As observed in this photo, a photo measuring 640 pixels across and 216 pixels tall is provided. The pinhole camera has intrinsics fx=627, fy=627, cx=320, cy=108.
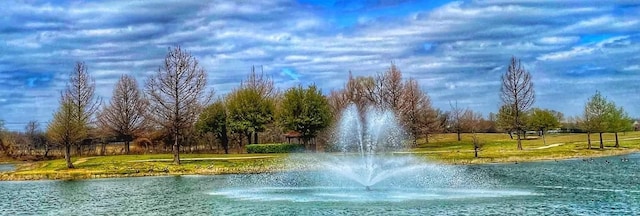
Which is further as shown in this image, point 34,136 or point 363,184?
point 34,136

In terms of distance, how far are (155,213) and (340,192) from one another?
11660 millimetres

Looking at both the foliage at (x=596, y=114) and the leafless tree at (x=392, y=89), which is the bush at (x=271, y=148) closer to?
the leafless tree at (x=392, y=89)

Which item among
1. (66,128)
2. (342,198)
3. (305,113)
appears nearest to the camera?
(342,198)

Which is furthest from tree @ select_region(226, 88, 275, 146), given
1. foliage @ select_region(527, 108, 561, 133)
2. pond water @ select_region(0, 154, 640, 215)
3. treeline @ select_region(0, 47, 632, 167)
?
foliage @ select_region(527, 108, 561, 133)

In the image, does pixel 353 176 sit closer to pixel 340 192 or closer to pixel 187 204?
pixel 340 192

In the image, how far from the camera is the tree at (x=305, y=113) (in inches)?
3342

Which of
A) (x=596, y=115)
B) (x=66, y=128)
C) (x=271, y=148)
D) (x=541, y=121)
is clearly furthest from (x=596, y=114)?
(x=66, y=128)

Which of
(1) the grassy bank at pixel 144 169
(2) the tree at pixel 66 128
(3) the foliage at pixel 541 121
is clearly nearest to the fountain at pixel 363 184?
(1) the grassy bank at pixel 144 169

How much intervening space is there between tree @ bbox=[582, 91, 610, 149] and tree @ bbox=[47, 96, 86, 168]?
213 feet

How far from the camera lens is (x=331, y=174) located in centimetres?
5228

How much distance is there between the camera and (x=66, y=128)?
64.2 metres

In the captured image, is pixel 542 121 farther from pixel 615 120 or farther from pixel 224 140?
pixel 224 140

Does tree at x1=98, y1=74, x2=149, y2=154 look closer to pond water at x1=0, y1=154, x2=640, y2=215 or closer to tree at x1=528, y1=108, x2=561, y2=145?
pond water at x1=0, y1=154, x2=640, y2=215

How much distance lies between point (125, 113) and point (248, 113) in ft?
72.2
